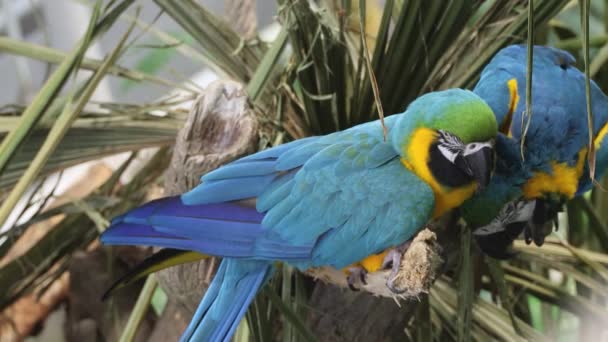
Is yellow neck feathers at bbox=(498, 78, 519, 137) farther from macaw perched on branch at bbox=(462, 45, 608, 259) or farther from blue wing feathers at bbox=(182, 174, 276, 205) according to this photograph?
blue wing feathers at bbox=(182, 174, 276, 205)

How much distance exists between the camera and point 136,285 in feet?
4.58

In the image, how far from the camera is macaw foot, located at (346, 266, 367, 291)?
32.6 inches

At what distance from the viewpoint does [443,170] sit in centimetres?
80

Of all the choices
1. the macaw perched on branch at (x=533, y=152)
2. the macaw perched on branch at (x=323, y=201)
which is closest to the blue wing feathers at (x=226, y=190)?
the macaw perched on branch at (x=323, y=201)

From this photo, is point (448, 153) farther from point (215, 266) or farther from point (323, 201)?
point (215, 266)

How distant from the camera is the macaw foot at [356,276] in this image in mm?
829

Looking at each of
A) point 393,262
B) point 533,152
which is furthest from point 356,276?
point 533,152

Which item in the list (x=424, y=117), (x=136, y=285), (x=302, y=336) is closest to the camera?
(x=424, y=117)

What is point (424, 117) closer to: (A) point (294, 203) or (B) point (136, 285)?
(A) point (294, 203)

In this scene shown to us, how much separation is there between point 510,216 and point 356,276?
11.0 inches

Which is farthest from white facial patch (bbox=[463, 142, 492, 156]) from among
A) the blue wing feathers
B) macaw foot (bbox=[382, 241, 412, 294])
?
the blue wing feathers

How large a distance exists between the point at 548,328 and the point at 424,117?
2.05ft

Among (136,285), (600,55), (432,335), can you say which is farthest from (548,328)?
(136,285)

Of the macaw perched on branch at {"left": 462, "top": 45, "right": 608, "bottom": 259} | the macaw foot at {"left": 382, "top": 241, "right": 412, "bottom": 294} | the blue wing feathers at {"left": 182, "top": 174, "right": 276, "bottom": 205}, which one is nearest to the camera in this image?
the macaw foot at {"left": 382, "top": 241, "right": 412, "bottom": 294}
